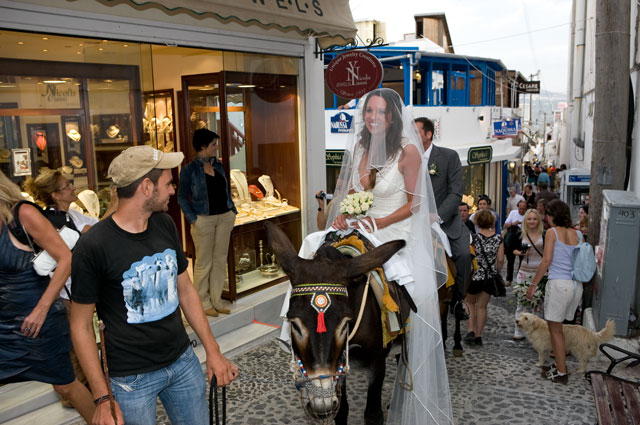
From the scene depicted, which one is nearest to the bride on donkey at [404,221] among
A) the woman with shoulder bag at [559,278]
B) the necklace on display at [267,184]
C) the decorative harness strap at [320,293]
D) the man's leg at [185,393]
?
the decorative harness strap at [320,293]

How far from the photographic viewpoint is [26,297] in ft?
11.8

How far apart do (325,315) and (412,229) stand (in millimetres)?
1941

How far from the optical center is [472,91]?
2664 cm

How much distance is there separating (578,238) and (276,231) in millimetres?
3731

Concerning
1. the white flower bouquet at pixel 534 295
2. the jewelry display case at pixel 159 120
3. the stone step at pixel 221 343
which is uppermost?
the jewelry display case at pixel 159 120

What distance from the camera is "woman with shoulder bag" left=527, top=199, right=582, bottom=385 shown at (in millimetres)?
5754

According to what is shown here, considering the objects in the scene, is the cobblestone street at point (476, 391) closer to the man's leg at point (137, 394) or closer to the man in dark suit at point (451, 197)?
the man in dark suit at point (451, 197)

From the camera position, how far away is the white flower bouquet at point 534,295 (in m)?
7.04

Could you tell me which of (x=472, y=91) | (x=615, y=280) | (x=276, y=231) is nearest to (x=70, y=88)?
(x=276, y=231)

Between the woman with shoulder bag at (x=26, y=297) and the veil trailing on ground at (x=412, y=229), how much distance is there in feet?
8.07

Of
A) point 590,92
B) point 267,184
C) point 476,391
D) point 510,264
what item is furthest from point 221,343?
point 590,92

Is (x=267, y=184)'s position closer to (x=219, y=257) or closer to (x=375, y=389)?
(x=219, y=257)

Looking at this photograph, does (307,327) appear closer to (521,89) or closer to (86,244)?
(86,244)

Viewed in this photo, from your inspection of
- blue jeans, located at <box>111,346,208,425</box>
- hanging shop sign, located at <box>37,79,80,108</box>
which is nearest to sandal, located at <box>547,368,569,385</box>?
blue jeans, located at <box>111,346,208,425</box>
